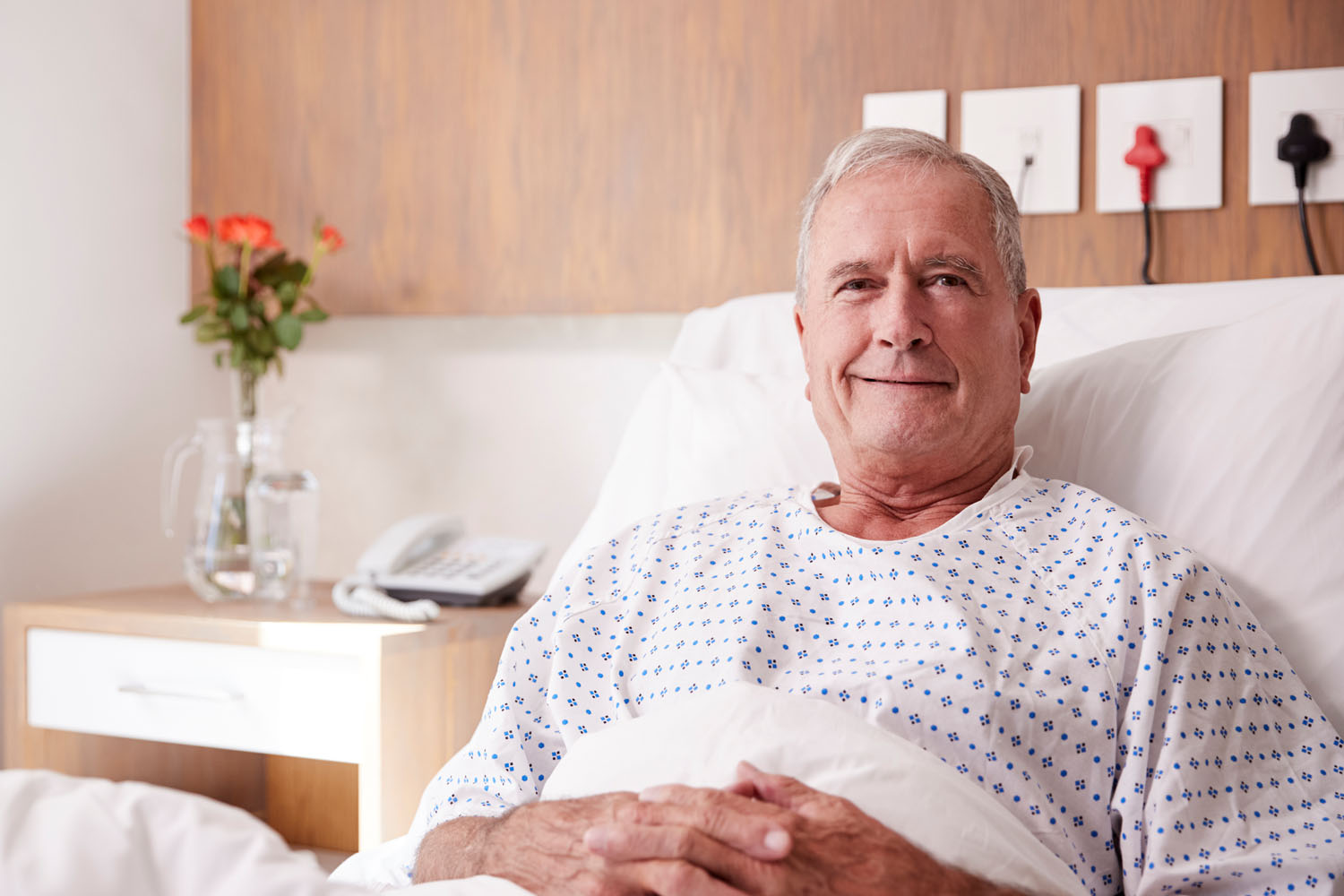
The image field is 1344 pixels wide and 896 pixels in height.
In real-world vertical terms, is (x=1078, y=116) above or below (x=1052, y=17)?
below

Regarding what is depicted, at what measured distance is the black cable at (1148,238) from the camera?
1603mm

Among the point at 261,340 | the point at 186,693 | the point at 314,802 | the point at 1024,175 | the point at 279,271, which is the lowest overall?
the point at 314,802

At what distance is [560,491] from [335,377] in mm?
477

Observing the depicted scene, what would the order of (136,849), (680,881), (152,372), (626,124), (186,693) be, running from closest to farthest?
(136,849)
(680,881)
(186,693)
(626,124)
(152,372)

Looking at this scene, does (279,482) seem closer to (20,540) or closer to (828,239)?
(20,540)

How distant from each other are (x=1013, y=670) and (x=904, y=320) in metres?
0.34

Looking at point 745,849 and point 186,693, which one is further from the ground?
point 745,849

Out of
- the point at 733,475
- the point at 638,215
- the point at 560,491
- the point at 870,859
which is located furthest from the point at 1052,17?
the point at 870,859

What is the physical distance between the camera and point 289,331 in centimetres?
194

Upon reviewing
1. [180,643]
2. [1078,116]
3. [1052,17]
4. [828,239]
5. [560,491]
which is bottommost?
[180,643]

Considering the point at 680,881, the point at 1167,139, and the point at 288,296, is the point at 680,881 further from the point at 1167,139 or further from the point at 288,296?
the point at 288,296

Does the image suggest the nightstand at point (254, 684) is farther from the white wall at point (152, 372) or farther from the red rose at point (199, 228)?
the red rose at point (199, 228)

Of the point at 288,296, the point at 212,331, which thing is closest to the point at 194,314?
the point at 212,331

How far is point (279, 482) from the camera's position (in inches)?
70.8
